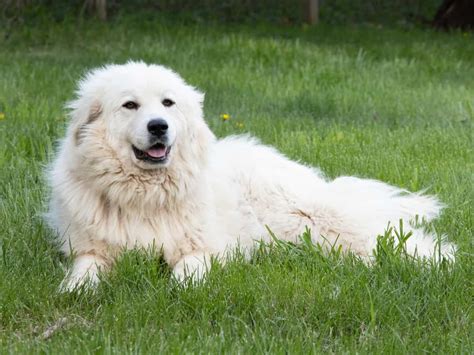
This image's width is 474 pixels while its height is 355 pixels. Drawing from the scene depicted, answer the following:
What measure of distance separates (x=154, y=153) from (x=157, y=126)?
16 cm

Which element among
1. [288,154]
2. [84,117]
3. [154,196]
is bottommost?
[288,154]

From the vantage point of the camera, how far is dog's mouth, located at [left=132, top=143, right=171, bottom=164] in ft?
14.6

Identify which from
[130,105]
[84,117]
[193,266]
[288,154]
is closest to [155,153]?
[130,105]

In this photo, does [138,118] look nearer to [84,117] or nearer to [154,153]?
[154,153]

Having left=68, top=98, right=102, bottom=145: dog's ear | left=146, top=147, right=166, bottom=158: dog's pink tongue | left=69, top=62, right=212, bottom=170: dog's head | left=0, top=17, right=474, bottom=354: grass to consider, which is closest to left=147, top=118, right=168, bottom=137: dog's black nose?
left=69, top=62, right=212, bottom=170: dog's head

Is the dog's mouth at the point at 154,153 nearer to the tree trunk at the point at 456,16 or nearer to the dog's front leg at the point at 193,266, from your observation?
the dog's front leg at the point at 193,266

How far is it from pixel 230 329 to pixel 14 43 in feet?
31.7

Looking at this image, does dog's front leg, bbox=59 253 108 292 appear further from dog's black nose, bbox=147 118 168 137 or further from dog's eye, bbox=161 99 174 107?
dog's eye, bbox=161 99 174 107

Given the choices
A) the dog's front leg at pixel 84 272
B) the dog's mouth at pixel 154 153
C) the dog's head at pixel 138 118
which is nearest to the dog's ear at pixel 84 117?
the dog's head at pixel 138 118

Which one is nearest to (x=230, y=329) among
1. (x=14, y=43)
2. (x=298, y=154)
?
(x=298, y=154)

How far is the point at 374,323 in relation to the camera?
3590 mm

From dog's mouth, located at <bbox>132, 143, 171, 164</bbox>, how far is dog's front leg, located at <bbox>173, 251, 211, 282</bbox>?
0.51 meters

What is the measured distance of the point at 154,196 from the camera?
4.51 meters

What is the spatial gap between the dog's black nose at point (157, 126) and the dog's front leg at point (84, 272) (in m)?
0.69
